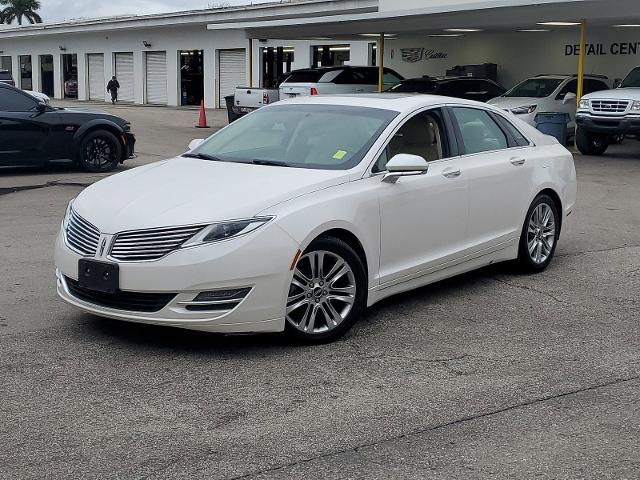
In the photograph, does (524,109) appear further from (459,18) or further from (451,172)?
(451,172)

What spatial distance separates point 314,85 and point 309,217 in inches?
723

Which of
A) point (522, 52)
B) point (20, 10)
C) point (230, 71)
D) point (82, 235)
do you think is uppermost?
point (20, 10)

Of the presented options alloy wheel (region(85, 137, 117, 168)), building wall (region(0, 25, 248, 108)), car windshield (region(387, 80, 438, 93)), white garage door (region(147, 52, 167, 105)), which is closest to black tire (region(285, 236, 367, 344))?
alloy wheel (region(85, 137, 117, 168))

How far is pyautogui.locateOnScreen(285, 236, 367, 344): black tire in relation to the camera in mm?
5664

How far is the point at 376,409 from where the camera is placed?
475 cm

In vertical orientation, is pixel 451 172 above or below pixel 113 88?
below

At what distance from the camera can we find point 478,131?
7461 mm

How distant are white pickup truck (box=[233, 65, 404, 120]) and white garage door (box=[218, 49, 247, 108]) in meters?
14.8

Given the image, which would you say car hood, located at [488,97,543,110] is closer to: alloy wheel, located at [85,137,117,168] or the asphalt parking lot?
alloy wheel, located at [85,137,117,168]

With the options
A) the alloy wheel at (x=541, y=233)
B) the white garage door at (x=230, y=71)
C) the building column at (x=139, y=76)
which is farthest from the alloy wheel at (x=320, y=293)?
the building column at (x=139, y=76)

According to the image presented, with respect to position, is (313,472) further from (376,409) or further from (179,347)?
(179,347)

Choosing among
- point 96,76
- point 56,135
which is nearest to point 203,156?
point 56,135

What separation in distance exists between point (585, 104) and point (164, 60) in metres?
29.2

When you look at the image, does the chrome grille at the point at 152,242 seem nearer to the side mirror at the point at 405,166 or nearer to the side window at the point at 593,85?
the side mirror at the point at 405,166
